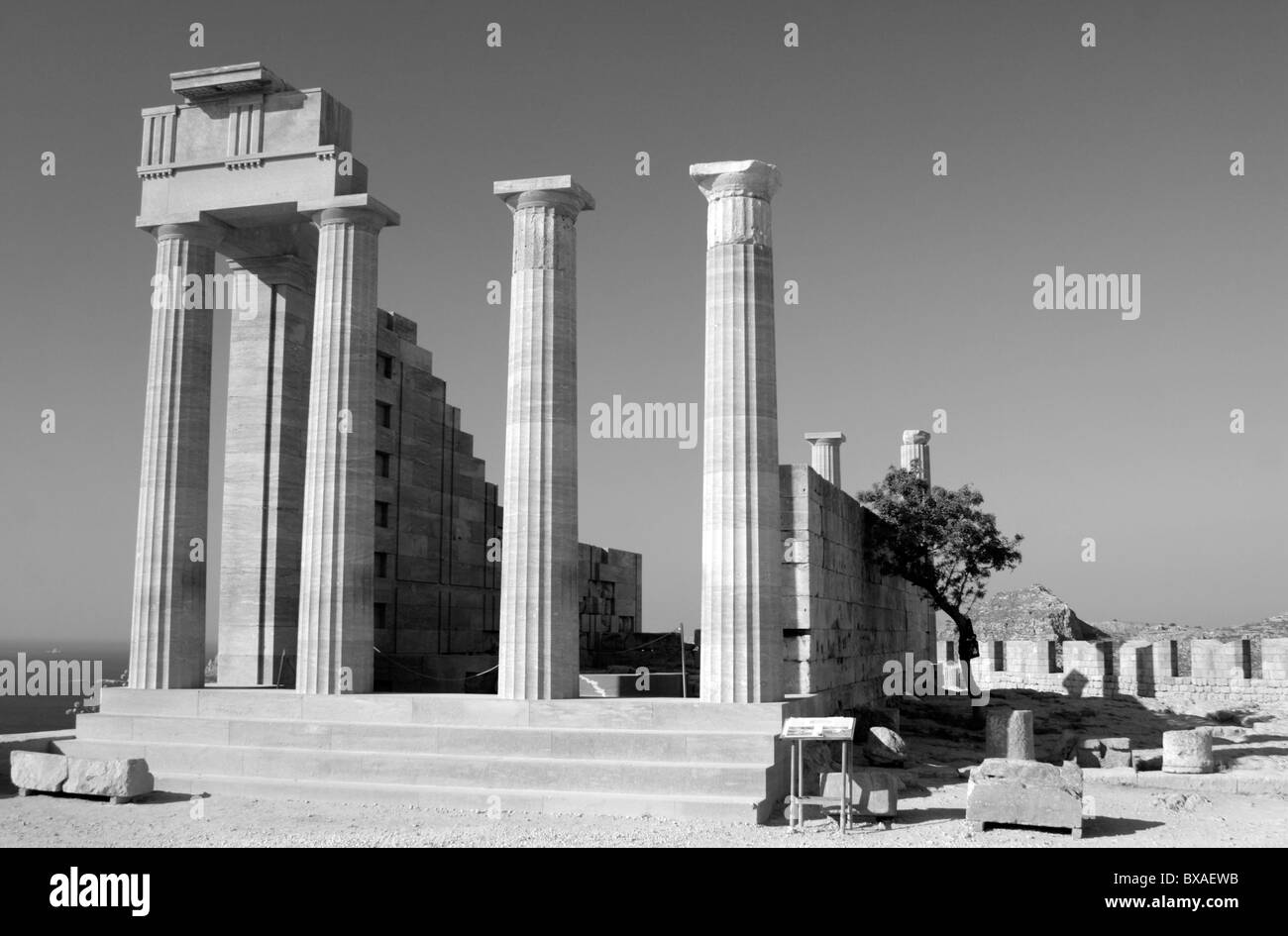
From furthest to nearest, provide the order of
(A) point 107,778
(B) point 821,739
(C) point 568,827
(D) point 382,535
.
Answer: (D) point 382,535
(A) point 107,778
(C) point 568,827
(B) point 821,739

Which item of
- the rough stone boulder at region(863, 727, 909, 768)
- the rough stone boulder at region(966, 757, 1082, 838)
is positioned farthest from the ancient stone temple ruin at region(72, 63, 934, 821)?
the rough stone boulder at region(966, 757, 1082, 838)

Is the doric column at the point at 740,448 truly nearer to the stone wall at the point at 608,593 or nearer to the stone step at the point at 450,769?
the stone step at the point at 450,769

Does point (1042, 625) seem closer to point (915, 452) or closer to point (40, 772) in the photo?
point (915, 452)

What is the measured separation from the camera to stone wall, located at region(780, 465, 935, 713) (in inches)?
867

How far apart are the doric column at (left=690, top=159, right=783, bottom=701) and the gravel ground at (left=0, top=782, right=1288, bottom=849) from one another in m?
3.07

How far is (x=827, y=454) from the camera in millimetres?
34188

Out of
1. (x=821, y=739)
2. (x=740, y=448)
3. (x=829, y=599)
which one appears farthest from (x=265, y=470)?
(x=821, y=739)

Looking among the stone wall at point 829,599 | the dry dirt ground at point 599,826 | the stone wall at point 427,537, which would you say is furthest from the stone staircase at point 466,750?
the stone wall at point 427,537

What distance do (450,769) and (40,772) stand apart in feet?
24.4

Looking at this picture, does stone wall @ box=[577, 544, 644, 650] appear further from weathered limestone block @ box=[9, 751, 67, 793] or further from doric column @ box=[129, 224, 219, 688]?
weathered limestone block @ box=[9, 751, 67, 793]

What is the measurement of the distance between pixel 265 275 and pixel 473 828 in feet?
48.4

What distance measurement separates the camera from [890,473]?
32.6 m

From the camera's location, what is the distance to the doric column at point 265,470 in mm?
24859
